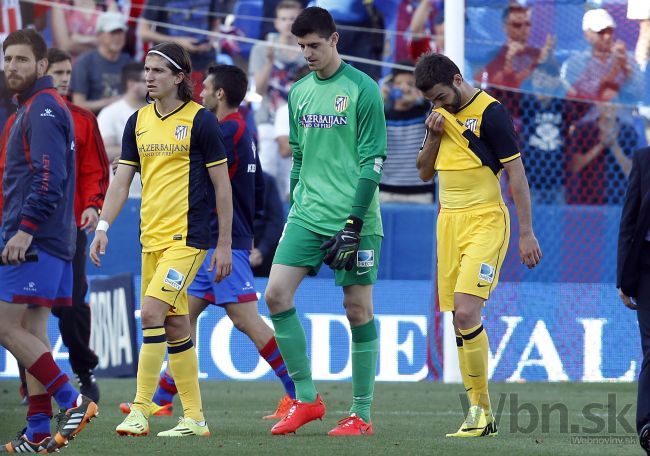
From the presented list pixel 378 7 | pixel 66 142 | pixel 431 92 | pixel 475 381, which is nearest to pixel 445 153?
pixel 431 92

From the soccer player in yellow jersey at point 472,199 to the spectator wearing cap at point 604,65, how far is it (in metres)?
6.67

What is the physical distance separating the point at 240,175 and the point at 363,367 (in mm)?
1765

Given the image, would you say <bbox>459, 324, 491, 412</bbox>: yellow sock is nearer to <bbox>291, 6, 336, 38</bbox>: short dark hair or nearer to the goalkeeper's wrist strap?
the goalkeeper's wrist strap

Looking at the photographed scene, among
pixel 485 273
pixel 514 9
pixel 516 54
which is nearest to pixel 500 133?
pixel 485 273

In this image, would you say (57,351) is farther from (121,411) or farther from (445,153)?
(445,153)

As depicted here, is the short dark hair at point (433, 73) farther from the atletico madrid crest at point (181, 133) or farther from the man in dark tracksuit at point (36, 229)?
the man in dark tracksuit at point (36, 229)

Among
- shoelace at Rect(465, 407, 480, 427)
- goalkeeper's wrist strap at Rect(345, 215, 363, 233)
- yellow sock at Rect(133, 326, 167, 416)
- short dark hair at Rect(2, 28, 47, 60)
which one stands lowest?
shoelace at Rect(465, 407, 480, 427)

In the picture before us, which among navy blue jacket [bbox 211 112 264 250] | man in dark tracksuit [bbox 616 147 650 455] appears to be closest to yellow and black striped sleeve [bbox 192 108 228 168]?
navy blue jacket [bbox 211 112 264 250]

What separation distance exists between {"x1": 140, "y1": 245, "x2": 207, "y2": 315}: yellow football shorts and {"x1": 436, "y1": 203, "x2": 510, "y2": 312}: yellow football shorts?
1470 mm

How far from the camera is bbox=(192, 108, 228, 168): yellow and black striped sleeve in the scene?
22.5 feet

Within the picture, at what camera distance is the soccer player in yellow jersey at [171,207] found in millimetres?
6797

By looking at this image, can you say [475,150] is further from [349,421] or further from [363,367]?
[349,421]

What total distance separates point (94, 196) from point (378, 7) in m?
6.81

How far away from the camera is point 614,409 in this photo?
368 inches
